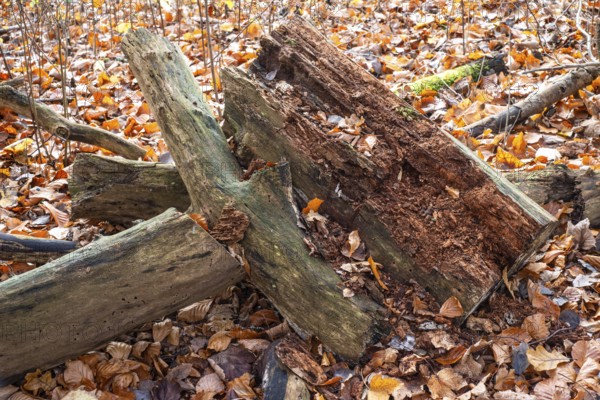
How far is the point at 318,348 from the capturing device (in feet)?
8.56

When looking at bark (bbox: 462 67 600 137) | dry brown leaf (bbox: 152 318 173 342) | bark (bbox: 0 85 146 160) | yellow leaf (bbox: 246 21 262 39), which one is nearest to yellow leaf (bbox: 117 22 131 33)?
yellow leaf (bbox: 246 21 262 39)

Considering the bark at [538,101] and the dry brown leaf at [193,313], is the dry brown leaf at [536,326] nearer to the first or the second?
the dry brown leaf at [193,313]

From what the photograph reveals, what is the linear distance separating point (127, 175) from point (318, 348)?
1671 millimetres

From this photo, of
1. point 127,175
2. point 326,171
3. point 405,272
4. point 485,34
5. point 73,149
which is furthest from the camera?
point 485,34

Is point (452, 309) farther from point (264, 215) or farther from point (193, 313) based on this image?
point (193, 313)

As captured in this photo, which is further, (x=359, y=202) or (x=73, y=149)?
(x=73, y=149)

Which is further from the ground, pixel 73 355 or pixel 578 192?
pixel 578 192

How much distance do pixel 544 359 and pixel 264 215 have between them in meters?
1.44

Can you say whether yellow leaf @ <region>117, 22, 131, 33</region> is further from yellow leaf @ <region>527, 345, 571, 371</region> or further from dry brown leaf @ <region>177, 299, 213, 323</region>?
yellow leaf @ <region>527, 345, 571, 371</region>

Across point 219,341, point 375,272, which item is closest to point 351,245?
point 375,272

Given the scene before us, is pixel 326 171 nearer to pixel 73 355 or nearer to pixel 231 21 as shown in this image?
pixel 73 355

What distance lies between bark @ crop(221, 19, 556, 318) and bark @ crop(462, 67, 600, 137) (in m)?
1.30

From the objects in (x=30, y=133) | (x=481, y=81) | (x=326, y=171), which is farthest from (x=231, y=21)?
(x=326, y=171)

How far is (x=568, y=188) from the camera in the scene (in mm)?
3164
